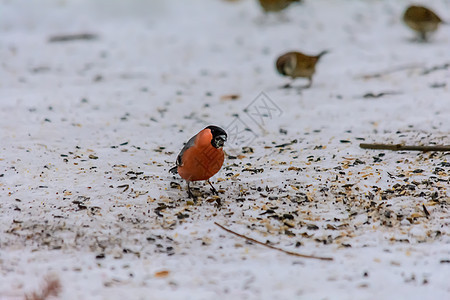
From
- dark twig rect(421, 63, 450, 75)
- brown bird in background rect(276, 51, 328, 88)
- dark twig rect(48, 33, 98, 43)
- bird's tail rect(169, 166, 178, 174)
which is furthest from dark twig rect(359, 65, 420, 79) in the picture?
dark twig rect(48, 33, 98, 43)

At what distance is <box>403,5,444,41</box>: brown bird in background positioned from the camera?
868cm

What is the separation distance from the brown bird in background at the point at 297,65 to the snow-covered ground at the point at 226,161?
0.83 ft

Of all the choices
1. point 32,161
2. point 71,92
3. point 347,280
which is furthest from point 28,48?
point 347,280

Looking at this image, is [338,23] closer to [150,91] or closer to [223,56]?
[223,56]

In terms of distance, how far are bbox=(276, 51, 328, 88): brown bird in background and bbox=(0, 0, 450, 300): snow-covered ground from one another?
25 centimetres

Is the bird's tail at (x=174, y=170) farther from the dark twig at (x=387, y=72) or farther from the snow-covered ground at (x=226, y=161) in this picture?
the dark twig at (x=387, y=72)

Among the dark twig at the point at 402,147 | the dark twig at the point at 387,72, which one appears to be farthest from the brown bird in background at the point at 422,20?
the dark twig at the point at 402,147

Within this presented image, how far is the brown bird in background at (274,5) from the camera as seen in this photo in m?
9.55

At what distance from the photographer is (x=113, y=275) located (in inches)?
121

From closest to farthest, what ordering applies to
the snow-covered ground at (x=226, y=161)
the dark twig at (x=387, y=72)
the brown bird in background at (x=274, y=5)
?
the snow-covered ground at (x=226, y=161)
the dark twig at (x=387, y=72)
the brown bird in background at (x=274, y=5)

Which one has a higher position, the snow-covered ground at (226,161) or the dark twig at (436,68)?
the dark twig at (436,68)

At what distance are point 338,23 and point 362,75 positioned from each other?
2610mm

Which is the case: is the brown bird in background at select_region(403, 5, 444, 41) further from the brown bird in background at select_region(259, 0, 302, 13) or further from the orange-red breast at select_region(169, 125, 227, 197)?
the orange-red breast at select_region(169, 125, 227, 197)

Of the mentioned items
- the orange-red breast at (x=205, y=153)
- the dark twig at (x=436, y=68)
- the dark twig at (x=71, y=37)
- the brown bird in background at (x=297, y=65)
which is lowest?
the orange-red breast at (x=205, y=153)
